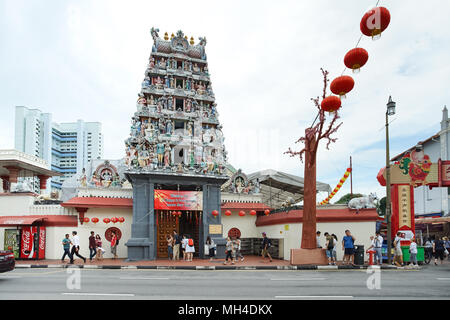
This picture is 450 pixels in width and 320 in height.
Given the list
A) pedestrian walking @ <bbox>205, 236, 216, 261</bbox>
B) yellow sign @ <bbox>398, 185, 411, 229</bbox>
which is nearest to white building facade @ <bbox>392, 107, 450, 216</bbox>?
yellow sign @ <bbox>398, 185, 411, 229</bbox>

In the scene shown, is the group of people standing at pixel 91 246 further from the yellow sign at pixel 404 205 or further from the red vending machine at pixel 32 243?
the yellow sign at pixel 404 205

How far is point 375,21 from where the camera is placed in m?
8.05

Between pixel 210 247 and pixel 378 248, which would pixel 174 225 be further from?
pixel 378 248

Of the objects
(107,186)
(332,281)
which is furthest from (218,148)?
(332,281)

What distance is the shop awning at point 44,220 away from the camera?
69.4 feet

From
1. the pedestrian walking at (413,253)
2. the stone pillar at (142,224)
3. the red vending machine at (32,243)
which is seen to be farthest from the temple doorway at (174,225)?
the pedestrian walking at (413,253)

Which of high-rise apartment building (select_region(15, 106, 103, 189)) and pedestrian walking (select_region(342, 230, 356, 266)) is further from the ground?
high-rise apartment building (select_region(15, 106, 103, 189))

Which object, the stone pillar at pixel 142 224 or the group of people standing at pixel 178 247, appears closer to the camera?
the group of people standing at pixel 178 247

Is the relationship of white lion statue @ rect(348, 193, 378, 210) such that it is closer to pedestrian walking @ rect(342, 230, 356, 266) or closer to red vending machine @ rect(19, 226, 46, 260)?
pedestrian walking @ rect(342, 230, 356, 266)

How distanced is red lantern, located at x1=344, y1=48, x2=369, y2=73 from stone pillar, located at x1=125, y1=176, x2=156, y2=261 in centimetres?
1494

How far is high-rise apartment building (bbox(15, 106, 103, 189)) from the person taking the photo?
82625 millimetres

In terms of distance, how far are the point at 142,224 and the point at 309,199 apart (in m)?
9.92

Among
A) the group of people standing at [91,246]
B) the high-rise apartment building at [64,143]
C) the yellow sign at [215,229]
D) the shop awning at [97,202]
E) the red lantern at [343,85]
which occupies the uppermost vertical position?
the high-rise apartment building at [64,143]

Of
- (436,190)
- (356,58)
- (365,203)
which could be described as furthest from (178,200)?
(436,190)
